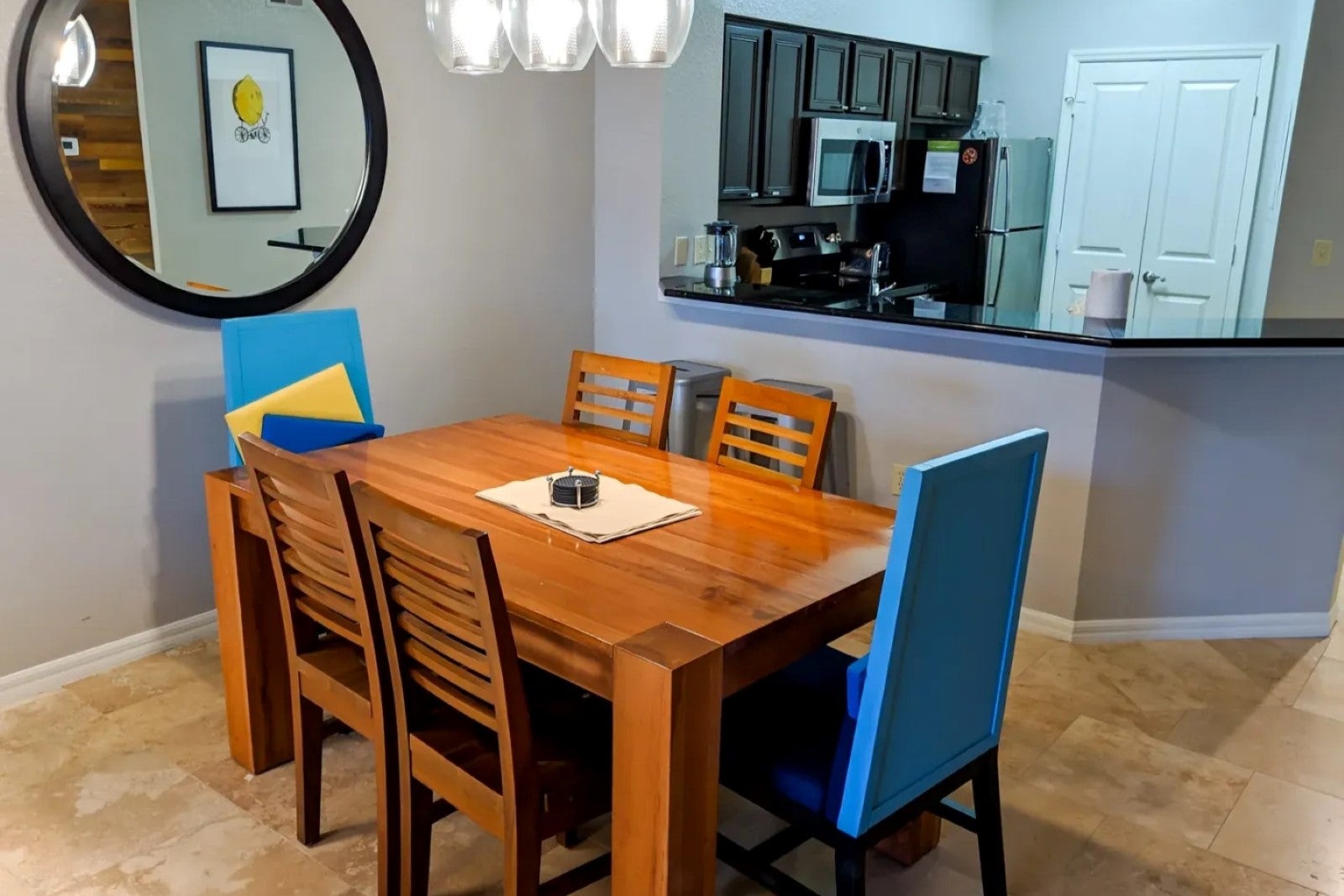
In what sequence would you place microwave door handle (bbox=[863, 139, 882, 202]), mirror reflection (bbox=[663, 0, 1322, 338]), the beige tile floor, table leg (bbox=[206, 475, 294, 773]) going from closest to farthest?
the beige tile floor, table leg (bbox=[206, 475, 294, 773]), mirror reflection (bbox=[663, 0, 1322, 338]), microwave door handle (bbox=[863, 139, 882, 202])

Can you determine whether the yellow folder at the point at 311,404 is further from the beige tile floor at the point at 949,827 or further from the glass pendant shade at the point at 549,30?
the glass pendant shade at the point at 549,30

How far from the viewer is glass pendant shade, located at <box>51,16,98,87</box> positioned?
2611mm

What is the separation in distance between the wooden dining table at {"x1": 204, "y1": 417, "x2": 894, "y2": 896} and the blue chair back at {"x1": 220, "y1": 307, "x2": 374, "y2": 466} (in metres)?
0.39

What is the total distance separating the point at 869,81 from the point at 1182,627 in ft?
9.67

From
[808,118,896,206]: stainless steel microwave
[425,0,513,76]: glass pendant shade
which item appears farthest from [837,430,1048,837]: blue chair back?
[808,118,896,206]: stainless steel microwave

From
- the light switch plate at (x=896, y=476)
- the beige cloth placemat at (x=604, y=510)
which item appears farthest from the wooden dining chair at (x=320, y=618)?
the light switch plate at (x=896, y=476)

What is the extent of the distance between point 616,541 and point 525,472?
52 cm

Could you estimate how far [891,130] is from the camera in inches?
202

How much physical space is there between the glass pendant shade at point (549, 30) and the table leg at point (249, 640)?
115 cm

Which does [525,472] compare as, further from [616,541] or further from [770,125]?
[770,125]

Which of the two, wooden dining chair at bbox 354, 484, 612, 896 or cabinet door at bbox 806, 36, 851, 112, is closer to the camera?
wooden dining chair at bbox 354, 484, 612, 896

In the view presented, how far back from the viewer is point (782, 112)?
4477 millimetres

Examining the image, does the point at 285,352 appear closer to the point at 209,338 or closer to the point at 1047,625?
the point at 209,338

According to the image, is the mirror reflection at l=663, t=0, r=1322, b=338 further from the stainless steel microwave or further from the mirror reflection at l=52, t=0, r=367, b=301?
the mirror reflection at l=52, t=0, r=367, b=301
